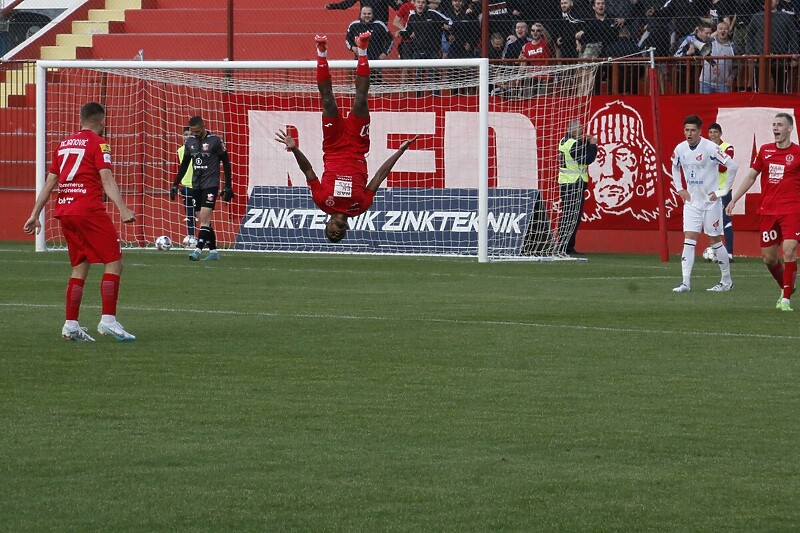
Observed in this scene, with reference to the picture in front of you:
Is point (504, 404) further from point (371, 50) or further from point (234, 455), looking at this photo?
point (371, 50)

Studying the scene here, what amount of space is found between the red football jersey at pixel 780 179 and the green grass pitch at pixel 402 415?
1093 millimetres

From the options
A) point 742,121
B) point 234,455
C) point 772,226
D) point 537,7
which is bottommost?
point 234,455

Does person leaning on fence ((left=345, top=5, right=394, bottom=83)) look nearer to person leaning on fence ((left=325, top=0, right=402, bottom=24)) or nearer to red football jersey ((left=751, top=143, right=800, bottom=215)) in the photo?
person leaning on fence ((left=325, top=0, right=402, bottom=24))

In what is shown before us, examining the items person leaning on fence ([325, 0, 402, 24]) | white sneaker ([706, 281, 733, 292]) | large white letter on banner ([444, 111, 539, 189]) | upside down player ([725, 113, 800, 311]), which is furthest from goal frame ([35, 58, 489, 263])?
upside down player ([725, 113, 800, 311])

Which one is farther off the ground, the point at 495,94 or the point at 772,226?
the point at 495,94

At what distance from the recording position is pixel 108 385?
929 cm

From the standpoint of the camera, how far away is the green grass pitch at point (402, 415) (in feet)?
20.0

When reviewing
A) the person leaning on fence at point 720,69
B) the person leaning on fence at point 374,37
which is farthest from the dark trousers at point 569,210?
the person leaning on fence at point 374,37

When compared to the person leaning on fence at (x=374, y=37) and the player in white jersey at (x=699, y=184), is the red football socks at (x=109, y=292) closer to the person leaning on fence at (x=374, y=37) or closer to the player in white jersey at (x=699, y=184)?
the player in white jersey at (x=699, y=184)

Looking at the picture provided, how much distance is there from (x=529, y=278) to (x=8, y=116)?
42.3 ft

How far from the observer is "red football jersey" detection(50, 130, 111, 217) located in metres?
11.5

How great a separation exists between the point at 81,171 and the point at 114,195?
1.61ft

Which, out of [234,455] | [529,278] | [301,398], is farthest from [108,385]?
[529,278]

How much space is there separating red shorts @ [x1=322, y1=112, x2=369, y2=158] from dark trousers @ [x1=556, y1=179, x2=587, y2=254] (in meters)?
9.37
